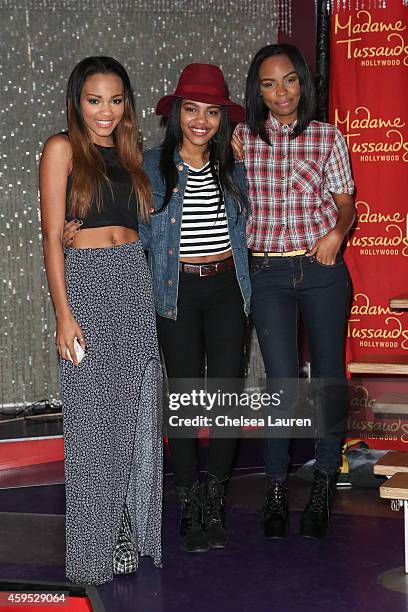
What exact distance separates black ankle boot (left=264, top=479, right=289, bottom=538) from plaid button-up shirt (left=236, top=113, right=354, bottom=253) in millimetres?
882

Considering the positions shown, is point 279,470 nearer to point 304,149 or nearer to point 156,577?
point 156,577

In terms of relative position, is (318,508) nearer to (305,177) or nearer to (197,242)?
(197,242)

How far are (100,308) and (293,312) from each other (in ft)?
2.63

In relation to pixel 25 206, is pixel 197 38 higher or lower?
higher

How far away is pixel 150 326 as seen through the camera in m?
2.99

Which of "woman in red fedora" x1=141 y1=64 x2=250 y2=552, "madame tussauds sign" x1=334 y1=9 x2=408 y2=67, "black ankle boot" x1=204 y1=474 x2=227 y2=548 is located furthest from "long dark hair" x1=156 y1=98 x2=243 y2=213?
"madame tussauds sign" x1=334 y1=9 x2=408 y2=67

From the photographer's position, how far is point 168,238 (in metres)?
3.10

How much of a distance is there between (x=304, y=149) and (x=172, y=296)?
74 cm

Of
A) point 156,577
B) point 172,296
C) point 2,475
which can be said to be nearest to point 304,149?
point 172,296

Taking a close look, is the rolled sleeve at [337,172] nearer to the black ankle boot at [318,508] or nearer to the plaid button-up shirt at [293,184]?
the plaid button-up shirt at [293,184]

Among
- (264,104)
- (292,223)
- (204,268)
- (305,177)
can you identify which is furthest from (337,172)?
(204,268)

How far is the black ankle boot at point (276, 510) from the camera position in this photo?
11.1 feet

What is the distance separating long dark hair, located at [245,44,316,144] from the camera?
10.7ft

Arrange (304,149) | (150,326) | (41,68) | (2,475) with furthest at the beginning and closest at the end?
(41,68), (2,475), (304,149), (150,326)
